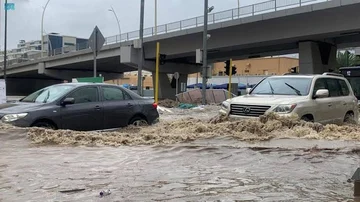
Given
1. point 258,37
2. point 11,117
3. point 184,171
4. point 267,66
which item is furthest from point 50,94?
point 267,66

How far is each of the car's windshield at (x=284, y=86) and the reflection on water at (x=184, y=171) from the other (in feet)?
9.06

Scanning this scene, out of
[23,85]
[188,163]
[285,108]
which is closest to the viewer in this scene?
[188,163]

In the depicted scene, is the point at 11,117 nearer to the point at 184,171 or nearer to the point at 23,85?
the point at 184,171

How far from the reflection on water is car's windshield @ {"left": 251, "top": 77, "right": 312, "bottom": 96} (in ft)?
9.06

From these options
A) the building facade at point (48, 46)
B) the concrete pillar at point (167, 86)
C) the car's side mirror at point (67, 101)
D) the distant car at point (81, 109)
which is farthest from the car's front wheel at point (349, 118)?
the building facade at point (48, 46)

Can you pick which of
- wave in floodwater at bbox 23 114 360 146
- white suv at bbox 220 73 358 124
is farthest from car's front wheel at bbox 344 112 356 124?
wave in floodwater at bbox 23 114 360 146

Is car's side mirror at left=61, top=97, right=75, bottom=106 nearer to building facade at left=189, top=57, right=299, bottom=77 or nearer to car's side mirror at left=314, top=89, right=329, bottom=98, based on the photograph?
car's side mirror at left=314, top=89, right=329, bottom=98

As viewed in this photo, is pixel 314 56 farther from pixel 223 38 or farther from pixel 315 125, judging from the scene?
pixel 315 125

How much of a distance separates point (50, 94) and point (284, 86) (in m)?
5.49

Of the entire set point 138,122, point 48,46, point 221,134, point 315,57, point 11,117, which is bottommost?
point 221,134

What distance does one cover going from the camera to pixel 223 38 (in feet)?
121

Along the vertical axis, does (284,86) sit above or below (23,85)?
below

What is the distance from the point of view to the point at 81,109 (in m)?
10.3

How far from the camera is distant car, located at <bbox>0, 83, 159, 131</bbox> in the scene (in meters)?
9.55
